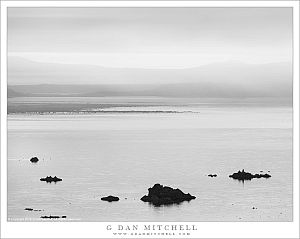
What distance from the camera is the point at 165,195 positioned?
13.4m

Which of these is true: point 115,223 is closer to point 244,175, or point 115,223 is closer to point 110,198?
point 110,198

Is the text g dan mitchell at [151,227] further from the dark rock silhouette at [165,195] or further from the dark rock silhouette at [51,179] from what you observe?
the dark rock silhouette at [51,179]

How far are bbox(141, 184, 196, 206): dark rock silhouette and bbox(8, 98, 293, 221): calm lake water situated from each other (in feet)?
0.71

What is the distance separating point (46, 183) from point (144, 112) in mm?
3219

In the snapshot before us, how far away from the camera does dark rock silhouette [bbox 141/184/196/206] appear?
43.3ft

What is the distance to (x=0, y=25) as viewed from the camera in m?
11.8

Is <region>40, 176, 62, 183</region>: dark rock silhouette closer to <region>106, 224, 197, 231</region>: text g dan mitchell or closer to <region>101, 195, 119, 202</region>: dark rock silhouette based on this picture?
<region>101, 195, 119, 202</region>: dark rock silhouette

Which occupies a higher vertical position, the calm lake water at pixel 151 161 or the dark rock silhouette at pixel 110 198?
the calm lake water at pixel 151 161

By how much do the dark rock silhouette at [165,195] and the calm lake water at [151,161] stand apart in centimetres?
22

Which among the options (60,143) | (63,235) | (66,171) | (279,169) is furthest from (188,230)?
(60,143)

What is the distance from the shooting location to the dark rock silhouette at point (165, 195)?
13.2 m

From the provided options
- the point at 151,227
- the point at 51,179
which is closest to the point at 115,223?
the point at 151,227

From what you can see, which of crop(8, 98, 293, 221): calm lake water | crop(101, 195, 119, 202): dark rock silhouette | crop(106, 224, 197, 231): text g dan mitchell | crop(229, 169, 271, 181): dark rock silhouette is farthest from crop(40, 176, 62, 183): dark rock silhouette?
crop(229, 169, 271, 181): dark rock silhouette

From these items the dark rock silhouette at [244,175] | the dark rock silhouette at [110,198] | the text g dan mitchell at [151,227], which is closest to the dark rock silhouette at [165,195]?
the dark rock silhouette at [110,198]
